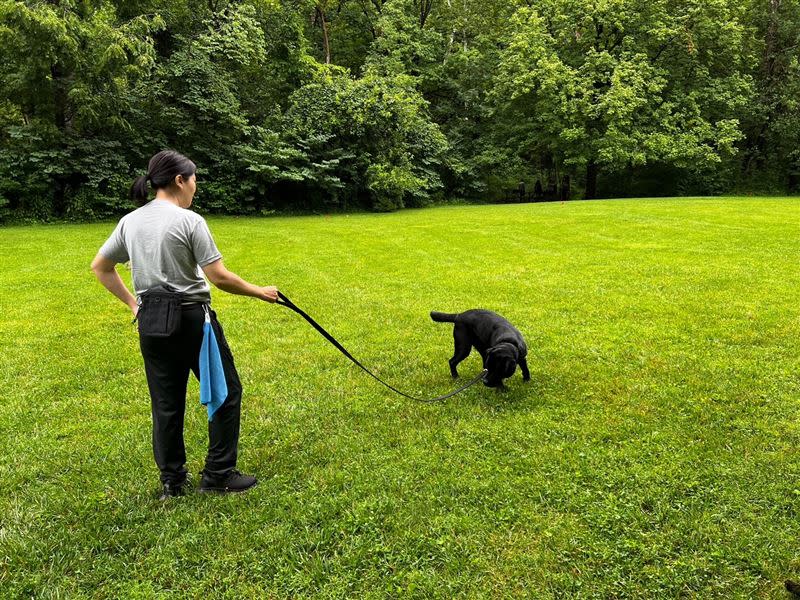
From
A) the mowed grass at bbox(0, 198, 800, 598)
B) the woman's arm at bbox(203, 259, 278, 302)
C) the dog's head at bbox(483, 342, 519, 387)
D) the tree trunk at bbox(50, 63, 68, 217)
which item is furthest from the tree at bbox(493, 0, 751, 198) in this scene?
the woman's arm at bbox(203, 259, 278, 302)

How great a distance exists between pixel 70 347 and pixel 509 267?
22.3ft

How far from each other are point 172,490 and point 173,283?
1.25 m

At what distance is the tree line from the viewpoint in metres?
16.0

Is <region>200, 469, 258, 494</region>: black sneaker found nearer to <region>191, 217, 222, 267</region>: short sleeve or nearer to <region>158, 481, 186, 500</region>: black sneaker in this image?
<region>158, 481, 186, 500</region>: black sneaker

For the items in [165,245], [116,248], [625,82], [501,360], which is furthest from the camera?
[625,82]

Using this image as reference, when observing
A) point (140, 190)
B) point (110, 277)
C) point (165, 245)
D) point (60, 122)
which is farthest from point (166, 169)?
point (60, 122)

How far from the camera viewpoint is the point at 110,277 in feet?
8.99

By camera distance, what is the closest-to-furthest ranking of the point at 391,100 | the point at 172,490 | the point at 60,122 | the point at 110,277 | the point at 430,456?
the point at 110,277, the point at 172,490, the point at 430,456, the point at 60,122, the point at 391,100

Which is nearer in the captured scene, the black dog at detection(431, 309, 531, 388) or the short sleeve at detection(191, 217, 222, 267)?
the short sleeve at detection(191, 217, 222, 267)

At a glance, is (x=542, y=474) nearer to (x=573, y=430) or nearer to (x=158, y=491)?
(x=573, y=430)

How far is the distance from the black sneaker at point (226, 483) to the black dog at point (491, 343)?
200 centimetres

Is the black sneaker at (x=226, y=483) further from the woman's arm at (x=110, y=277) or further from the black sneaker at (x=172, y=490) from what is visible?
the woman's arm at (x=110, y=277)

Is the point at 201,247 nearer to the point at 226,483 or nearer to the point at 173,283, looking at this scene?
the point at 173,283

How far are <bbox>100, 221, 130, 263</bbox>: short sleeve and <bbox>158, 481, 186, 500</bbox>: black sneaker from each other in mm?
1318
